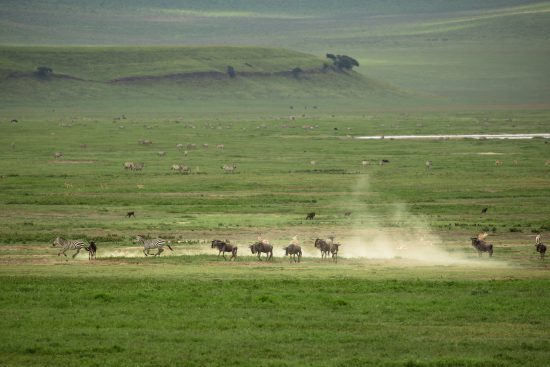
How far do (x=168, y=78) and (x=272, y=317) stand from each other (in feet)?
444

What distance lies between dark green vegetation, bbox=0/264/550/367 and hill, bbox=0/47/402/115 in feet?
368

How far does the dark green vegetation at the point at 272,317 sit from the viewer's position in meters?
16.8

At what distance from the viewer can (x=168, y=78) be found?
6019 inches

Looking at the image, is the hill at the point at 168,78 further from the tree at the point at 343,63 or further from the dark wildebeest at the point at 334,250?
the dark wildebeest at the point at 334,250

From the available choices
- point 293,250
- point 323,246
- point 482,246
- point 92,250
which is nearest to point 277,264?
point 293,250

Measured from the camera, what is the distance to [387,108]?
15050cm

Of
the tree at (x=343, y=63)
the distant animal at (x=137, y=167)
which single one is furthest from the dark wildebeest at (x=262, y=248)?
the tree at (x=343, y=63)

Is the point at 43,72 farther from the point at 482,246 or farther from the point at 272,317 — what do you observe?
the point at 272,317

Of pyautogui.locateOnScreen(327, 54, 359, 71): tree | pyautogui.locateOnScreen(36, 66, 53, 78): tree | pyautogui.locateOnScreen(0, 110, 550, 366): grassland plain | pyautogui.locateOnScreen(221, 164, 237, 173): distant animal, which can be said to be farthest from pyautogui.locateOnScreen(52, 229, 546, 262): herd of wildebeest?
pyautogui.locateOnScreen(327, 54, 359, 71): tree

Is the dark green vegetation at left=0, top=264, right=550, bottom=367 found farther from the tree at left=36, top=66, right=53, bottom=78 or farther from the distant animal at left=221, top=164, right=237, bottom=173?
the tree at left=36, top=66, right=53, bottom=78

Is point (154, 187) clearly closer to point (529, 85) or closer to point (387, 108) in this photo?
point (387, 108)

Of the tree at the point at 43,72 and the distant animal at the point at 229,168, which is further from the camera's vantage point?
the tree at the point at 43,72

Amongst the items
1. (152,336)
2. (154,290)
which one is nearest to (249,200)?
(154,290)

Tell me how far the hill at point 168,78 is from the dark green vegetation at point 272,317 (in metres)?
112
